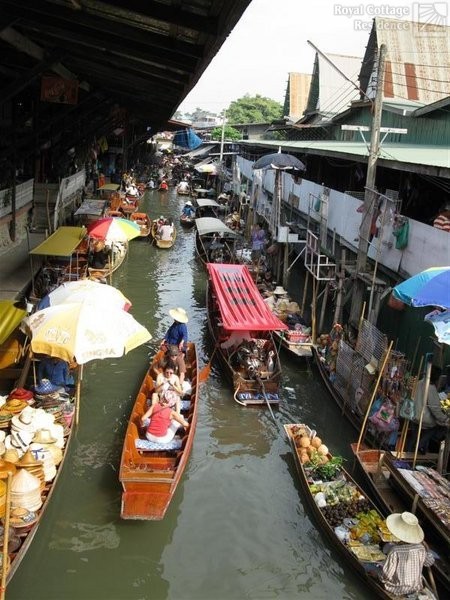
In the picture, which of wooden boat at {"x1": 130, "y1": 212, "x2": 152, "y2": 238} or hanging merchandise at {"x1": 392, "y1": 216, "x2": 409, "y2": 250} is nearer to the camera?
hanging merchandise at {"x1": 392, "y1": 216, "x2": 409, "y2": 250}

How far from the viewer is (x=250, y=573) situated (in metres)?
7.17

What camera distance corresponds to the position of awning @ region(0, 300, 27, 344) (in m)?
8.88

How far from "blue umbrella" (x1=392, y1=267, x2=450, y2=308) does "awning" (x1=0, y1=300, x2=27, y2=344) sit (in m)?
6.29

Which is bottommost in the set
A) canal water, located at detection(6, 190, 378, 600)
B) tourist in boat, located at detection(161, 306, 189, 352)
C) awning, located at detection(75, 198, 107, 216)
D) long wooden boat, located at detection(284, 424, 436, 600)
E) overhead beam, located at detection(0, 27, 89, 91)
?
canal water, located at detection(6, 190, 378, 600)

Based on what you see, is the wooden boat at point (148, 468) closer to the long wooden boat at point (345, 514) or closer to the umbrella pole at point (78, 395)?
the umbrella pole at point (78, 395)

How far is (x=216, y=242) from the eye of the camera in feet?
74.3

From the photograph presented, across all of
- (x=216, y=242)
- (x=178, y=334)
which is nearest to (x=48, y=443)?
(x=178, y=334)

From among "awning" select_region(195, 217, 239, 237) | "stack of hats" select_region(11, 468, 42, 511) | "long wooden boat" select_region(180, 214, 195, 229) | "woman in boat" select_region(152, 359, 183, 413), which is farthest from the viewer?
"long wooden boat" select_region(180, 214, 195, 229)

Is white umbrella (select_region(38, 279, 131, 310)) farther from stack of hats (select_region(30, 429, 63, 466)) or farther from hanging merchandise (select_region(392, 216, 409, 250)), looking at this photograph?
hanging merchandise (select_region(392, 216, 409, 250))

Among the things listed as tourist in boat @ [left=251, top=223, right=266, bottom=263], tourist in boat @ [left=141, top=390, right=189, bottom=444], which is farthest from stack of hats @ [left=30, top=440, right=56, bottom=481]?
tourist in boat @ [left=251, top=223, right=266, bottom=263]

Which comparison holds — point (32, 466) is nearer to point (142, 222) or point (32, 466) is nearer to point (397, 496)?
point (397, 496)

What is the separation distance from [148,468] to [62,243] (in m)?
7.89

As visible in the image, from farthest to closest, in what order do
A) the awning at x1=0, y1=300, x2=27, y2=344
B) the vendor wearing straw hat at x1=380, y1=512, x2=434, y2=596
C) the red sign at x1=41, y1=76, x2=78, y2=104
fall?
the red sign at x1=41, y1=76, x2=78, y2=104
the awning at x1=0, y1=300, x2=27, y2=344
the vendor wearing straw hat at x1=380, y1=512, x2=434, y2=596

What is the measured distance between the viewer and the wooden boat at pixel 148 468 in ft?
23.9
